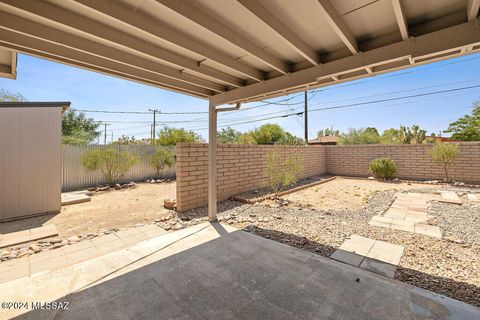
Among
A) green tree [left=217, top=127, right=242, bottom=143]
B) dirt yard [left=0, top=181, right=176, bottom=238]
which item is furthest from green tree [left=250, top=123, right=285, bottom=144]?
dirt yard [left=0, top=181, right=176, bottom=238]

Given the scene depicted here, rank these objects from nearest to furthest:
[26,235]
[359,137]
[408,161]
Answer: [26,235], [408,161], [359,137]

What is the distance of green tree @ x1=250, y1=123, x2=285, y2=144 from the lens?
82.1 ft

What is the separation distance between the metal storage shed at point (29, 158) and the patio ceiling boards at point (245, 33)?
2696 millimetres

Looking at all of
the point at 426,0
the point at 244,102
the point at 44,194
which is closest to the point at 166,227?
the point at 244,102

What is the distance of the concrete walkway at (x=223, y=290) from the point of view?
1762 millimetres

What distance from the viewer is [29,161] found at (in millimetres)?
4852

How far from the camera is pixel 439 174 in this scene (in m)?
9.01

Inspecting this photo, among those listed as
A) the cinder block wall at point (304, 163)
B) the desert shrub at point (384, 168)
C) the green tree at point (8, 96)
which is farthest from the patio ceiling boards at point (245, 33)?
the green tree at point (8, 96)

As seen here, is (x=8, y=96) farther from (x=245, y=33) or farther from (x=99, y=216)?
(x=245, y=33)

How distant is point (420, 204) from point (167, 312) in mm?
6414

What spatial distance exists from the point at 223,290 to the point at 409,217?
4.40 metres

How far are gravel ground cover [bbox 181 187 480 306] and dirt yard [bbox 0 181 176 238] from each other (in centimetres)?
120

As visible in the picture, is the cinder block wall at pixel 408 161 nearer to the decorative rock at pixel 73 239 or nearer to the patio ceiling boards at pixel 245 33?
the patio ceiling boards at pixel 245 33

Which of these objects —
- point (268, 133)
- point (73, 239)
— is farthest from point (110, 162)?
point (268, 133)
